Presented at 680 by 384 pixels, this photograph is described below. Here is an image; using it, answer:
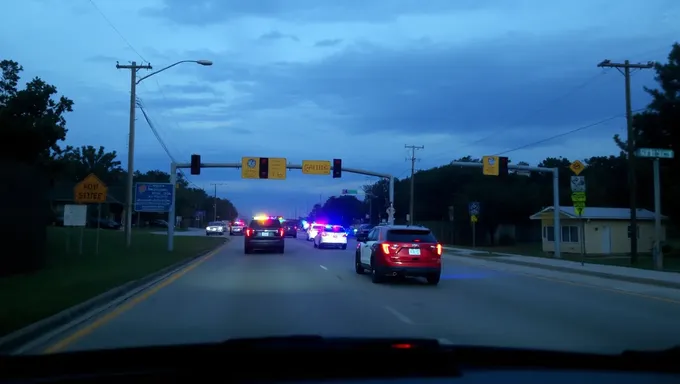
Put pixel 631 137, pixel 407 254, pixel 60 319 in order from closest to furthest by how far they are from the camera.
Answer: pixel 60 319 < pixel 407 254 < pixel 631 137

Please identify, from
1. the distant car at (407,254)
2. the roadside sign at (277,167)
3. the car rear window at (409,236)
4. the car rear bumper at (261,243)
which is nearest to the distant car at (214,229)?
the roadside sign at (277,167)

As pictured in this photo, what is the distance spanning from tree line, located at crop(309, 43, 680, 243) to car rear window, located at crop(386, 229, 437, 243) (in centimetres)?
2376

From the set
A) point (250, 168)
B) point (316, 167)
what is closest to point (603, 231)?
point (316, 167)

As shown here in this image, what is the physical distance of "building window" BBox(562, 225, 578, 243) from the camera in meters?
44.4

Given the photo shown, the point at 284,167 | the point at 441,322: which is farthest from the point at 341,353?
the point at 284,167

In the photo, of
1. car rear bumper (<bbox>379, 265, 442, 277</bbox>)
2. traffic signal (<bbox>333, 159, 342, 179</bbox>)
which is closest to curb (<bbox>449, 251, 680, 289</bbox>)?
car rear bumper (<bbox>379, 265, 442, 277</bbox>)

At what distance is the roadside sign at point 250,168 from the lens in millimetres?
41812

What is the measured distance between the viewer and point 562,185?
245ft

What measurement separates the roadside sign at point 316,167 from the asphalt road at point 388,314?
2443 cm

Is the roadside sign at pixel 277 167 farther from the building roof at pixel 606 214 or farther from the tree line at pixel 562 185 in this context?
the building roof at pixel 606 214

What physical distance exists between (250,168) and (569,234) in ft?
75.6

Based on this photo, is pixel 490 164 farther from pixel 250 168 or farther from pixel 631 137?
pixel 250 168

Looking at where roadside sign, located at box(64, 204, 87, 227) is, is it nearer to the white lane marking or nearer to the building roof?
the white lane marking

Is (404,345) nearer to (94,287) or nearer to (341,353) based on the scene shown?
(341,353)
